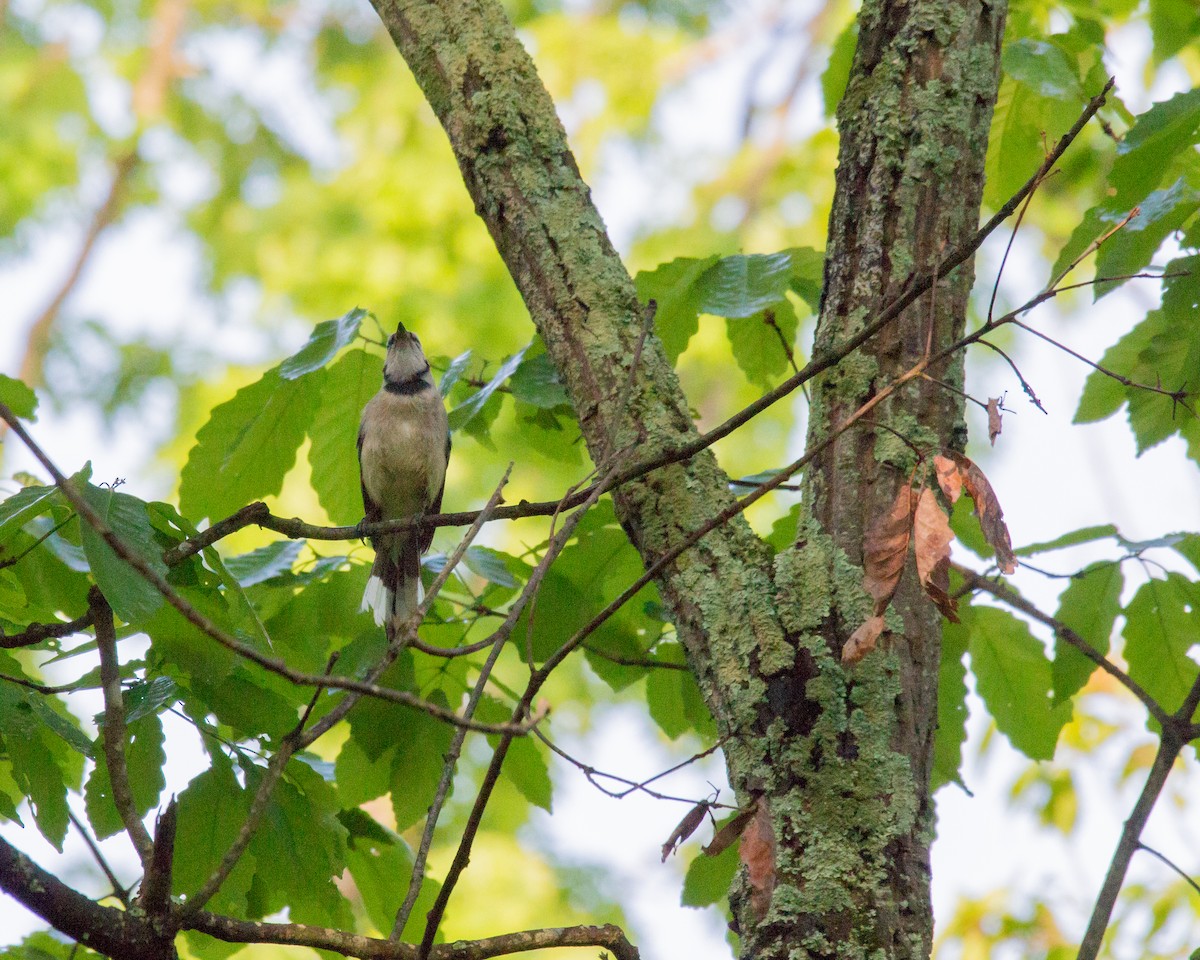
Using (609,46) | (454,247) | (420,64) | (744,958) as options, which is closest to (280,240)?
(454,247)

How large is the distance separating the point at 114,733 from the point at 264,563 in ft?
3.18

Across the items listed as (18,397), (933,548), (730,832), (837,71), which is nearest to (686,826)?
(730,832)

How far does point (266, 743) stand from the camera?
2.23 meters

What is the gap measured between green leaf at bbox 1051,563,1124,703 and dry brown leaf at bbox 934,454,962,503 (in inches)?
42.1

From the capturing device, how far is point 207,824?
2.13m

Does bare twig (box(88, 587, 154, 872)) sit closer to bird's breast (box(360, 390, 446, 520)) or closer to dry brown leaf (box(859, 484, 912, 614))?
dry brown leaf (box(859, 484, 912, 614))

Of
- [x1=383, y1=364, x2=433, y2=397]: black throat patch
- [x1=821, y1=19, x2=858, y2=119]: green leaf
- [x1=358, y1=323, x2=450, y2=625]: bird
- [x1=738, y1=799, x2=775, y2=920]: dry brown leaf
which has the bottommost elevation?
[x1=738, y1=799, x2=775, y2=920]: dry brown leaf

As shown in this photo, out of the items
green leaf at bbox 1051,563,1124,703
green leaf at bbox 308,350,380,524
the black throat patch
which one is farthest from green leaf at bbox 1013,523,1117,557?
the black throat patch

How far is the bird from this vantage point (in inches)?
177

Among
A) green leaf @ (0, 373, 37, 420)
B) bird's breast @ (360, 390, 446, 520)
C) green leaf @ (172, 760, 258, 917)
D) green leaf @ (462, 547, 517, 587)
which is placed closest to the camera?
green leaf @ (172, 760, 258, 917)

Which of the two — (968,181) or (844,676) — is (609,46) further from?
(844,676)

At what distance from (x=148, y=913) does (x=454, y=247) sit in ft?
25.3

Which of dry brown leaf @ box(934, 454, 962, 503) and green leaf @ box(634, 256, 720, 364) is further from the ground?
green leaf @ box(634, 256, 720, 364)

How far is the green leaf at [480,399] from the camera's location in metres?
2.62
